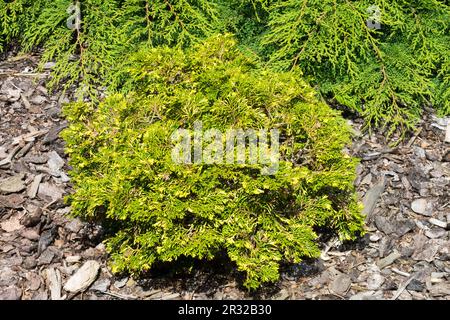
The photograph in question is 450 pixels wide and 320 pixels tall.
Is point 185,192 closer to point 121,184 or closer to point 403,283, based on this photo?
point 121,184

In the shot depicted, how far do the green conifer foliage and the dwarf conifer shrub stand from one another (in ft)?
3.14

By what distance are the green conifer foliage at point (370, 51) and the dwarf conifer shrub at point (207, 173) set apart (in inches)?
37.7

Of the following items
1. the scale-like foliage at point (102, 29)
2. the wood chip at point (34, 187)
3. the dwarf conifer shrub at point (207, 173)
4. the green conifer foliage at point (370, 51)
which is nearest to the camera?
the dwarf conifer shrub at point (207, 173)

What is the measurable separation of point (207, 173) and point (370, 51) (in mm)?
2332

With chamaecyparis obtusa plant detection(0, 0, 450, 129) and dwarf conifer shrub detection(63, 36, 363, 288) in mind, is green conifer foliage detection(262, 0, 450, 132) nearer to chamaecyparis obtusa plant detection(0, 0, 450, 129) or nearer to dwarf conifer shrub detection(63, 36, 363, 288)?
chamaecyparis obtusa plant detection(0, 0, 450, 129)

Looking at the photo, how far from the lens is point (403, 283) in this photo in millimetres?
3662

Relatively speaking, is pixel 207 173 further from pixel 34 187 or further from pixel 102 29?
pixel 102 29

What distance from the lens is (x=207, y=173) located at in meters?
3.32

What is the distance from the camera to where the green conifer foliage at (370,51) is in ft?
15.2

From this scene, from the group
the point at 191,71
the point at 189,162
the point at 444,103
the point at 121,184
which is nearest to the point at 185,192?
the point at 189,162

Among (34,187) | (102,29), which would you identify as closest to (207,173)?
(34,187)

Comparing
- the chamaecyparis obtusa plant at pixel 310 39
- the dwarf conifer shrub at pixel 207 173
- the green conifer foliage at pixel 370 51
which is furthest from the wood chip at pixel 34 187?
the green conifer foliage at pixel 370 51

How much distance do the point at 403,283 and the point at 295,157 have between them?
1115 millimetres

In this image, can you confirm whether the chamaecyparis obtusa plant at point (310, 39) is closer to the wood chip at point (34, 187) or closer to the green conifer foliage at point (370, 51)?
the green conifer foliage at point (370, 51)
